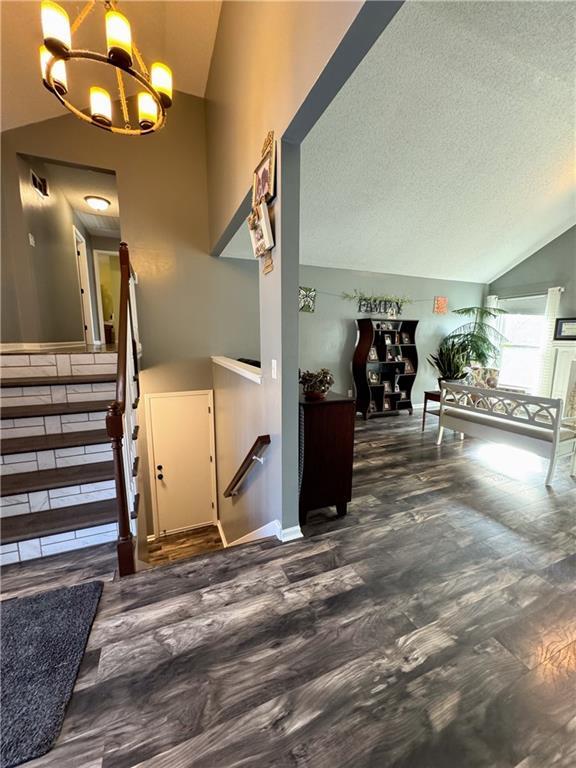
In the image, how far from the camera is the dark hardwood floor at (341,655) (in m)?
1.02

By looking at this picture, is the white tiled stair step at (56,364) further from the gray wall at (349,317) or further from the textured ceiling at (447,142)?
the gray wall at (349,317)

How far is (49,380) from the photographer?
2.53 m

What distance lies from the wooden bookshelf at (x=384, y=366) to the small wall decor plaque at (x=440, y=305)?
87 cm

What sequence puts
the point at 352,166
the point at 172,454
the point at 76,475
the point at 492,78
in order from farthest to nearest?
1. the point at 172,454
2. the point at 352,166
3. the point at 492,78
4. the point at 76,475

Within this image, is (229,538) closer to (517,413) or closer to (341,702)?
(341,702)

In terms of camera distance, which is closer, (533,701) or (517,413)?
(533,701)

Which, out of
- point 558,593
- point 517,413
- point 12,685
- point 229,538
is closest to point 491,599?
point 558,593

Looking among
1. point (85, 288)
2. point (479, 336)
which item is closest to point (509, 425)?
point (479, 336)

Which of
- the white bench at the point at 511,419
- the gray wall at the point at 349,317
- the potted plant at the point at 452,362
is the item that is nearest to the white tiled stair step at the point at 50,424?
the gray wall at the point at 349,317

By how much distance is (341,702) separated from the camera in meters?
1.14

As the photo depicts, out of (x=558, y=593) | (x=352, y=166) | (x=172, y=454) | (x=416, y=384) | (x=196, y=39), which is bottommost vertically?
(x=172, y=454)

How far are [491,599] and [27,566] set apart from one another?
2.58 metres

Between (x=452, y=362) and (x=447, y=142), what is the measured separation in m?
3.65

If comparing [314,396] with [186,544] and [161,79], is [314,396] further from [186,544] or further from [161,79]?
[186,544]
